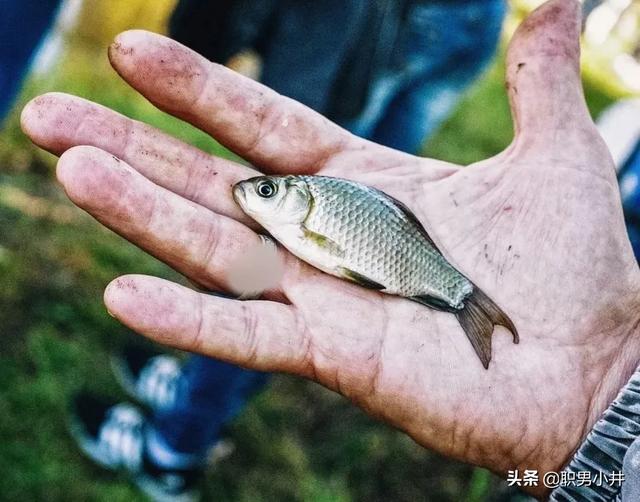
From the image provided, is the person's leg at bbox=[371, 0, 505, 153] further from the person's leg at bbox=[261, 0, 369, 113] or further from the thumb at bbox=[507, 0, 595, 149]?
the thumb at bbox=[507, 0, 595, 149]

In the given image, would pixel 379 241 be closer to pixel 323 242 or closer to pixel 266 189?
pixel 323 242

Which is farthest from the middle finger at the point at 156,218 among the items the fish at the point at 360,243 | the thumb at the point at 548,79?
the thumb at the point at 548,79

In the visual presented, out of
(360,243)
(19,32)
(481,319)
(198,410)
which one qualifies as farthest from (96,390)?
(481,319)

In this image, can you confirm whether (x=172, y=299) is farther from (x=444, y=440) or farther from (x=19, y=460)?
(x=19, y=460)

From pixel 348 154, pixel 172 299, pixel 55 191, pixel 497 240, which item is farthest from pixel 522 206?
pixel 55 191

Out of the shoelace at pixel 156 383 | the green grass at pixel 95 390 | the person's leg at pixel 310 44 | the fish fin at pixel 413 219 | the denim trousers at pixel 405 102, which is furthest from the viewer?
the shoelace at pixel 156 383

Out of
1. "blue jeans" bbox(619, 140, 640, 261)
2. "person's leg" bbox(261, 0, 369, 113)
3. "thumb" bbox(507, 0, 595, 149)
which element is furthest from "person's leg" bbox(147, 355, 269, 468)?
"blue jeans" bbox(619, 140, 640, 261)

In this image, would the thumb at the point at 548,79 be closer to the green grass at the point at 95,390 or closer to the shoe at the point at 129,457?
the green grass at the point at 95,390

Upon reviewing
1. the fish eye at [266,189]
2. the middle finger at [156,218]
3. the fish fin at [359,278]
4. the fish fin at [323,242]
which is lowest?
the middle finger at [156,218]
